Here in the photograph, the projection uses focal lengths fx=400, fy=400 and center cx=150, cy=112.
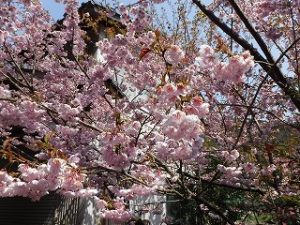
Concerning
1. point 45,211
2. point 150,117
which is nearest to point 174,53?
point 150,117

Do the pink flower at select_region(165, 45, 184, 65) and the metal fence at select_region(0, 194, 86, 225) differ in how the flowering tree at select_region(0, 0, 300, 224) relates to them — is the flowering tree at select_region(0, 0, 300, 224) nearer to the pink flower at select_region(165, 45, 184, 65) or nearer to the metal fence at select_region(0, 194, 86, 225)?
the pink flower at select_region(165, 45, 184, 65)

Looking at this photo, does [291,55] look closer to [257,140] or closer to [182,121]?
[257,140]

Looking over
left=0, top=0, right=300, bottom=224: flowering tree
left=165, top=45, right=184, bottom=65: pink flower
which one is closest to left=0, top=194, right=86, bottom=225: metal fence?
left=0, top=0, right=300, bottom=224: flowering tree

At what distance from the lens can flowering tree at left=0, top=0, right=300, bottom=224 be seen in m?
3.70

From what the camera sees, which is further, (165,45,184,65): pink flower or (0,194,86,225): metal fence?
(0,194,86,225): metal fence

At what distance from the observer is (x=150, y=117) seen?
7062mm

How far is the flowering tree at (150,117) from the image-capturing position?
370cm

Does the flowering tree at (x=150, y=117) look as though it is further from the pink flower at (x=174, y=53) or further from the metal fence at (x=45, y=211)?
the metal fence at (x=45, y=211)

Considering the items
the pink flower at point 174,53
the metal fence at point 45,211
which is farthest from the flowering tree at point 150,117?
the metal fence at point 45,211

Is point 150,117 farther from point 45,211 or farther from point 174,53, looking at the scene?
point 45,211

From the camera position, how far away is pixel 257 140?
801 cm

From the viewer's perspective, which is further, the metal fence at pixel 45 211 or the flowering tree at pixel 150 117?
the metal fence at pixel 45 211

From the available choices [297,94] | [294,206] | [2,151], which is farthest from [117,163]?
[294,206]

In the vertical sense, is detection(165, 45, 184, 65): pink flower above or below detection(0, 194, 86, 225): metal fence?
above
